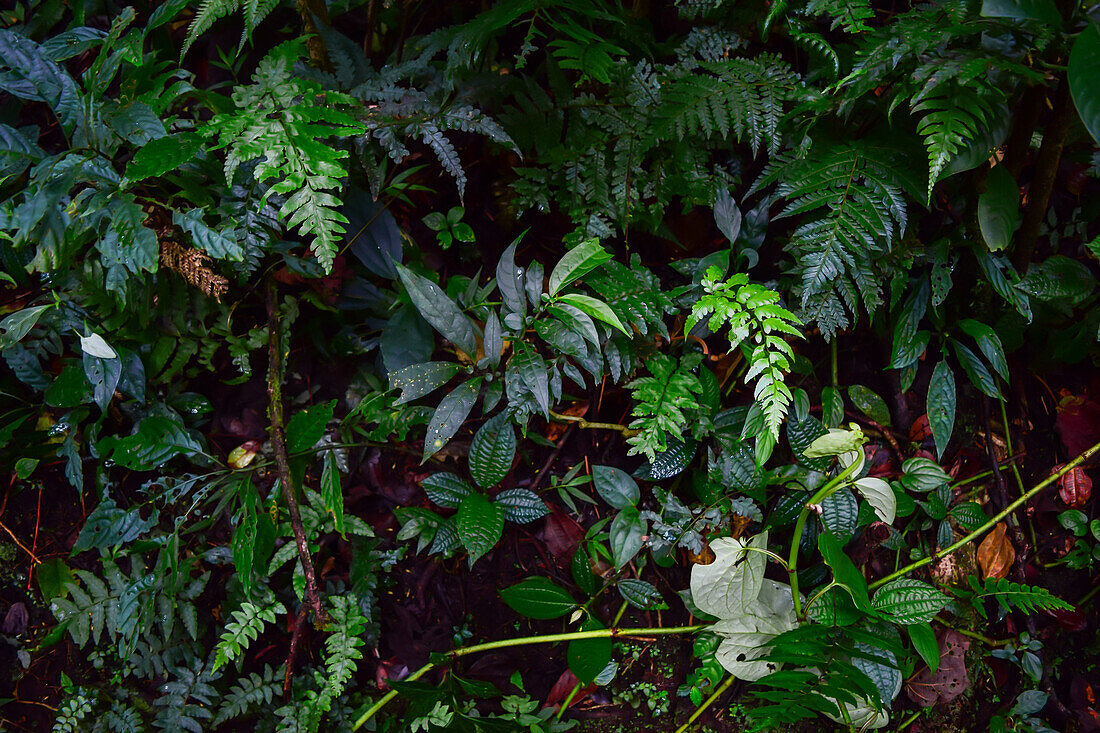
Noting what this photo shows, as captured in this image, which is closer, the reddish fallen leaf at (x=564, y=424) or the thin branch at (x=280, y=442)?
the thin branch at (x=280, y=442)

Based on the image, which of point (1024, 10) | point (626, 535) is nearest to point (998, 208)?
point (1024, 10)

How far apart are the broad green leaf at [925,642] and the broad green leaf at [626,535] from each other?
0.87 meters

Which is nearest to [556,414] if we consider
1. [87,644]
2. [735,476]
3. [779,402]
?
[735,476]

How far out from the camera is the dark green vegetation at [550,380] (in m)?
1.66

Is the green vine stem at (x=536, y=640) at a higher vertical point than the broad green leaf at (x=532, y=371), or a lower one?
lower

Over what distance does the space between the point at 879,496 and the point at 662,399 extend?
2.25 ft

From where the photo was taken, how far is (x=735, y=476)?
193cm

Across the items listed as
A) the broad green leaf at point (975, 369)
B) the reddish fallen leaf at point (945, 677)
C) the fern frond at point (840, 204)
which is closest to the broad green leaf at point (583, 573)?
the fern frond at point (840, 204)

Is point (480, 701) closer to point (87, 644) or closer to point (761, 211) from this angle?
point (87, 644)

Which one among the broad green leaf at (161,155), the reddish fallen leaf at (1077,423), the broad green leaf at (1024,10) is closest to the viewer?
the broad green leaf at (1024,10)

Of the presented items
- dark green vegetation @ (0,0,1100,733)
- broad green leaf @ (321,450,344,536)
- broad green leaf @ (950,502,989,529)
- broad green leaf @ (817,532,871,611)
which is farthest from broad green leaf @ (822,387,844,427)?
broad green leaf @ (321,450,344,536)

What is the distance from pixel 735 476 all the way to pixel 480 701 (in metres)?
1.10

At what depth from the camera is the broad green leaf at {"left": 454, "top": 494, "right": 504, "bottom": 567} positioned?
1.81m

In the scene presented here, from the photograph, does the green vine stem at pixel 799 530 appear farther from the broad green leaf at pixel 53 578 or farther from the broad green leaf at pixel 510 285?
the broad green leaf at pixel 53 578
